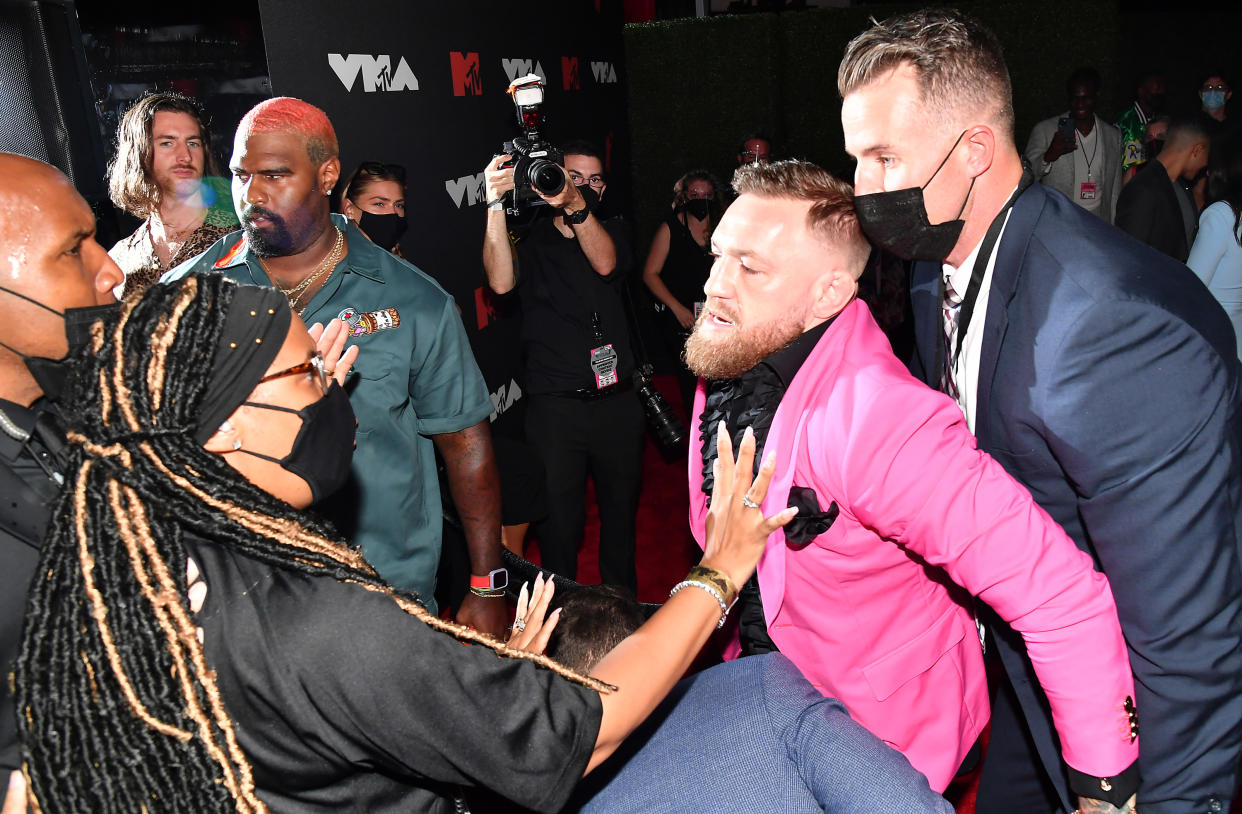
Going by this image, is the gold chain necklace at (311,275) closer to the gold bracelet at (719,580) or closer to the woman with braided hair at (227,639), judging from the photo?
the woman with braided hair at (227,639)

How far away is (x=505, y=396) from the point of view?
5.37m

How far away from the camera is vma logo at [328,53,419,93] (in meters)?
3.68

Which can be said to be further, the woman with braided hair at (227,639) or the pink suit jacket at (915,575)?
the pink suit jacket at (915,575)

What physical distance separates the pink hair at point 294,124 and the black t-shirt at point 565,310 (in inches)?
49.4

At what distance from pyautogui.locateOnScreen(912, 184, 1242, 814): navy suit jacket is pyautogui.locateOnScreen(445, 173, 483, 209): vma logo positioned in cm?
350

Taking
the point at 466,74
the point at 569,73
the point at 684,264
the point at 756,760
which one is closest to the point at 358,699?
the point at 756,760

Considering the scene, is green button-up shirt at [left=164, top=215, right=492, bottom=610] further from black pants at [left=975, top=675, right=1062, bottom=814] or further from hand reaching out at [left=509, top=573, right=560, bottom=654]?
black pants at [left=975, top=675, right=1062, bottom=814]

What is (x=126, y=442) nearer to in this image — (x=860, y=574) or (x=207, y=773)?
(x=207, y=773)

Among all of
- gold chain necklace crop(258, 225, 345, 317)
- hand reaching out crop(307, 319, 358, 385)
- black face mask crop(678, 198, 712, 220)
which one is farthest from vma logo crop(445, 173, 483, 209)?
hand reaching out crop(307, 319, 358, 385)

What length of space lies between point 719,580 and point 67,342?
1126 mm

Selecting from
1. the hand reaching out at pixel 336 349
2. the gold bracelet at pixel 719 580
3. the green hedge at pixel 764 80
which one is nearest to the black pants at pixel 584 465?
the hand reaching out at pixel 336 349

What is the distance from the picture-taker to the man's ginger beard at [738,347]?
1.99 m

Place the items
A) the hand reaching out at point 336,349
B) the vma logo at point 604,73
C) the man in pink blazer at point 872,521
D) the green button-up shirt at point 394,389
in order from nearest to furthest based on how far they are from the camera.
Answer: the man in pink blazer at point 872,521 → the hand reaching out at point 336,349 → the green button-up shirt at point 394,389 → the vma logo at point 604,73

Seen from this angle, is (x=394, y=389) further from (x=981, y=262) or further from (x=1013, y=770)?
(x=1013, y=770)
